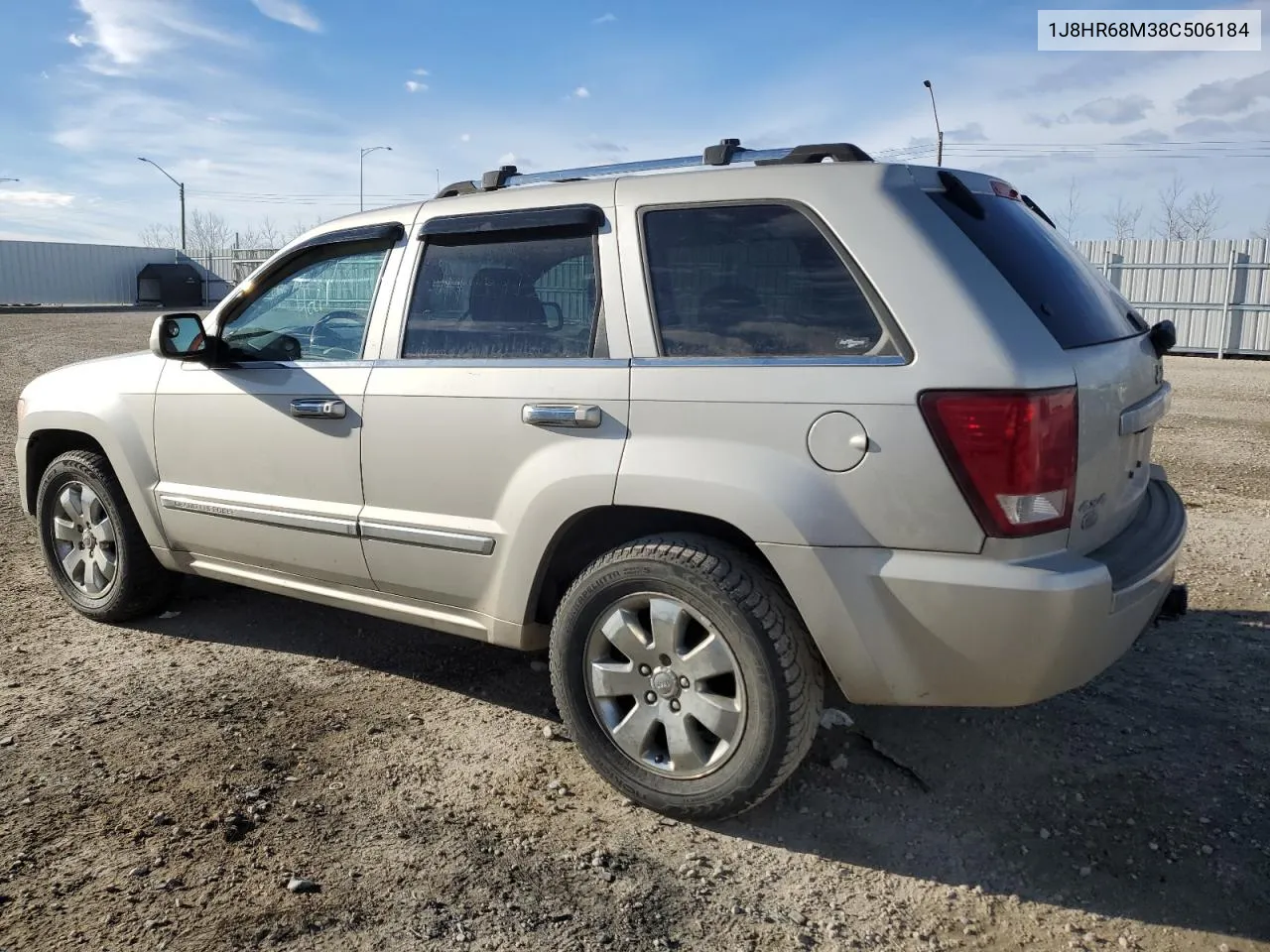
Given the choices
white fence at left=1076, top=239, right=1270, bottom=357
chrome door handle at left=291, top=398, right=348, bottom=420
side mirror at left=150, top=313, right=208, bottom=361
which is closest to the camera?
chrome door handle at left=291, top=398, right=348, bottom=420

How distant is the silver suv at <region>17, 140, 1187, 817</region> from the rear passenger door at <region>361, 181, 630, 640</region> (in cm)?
1

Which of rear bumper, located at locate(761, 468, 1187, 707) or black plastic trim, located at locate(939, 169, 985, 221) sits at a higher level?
black plastic trim, located at locate(939, 169, 985, 221)

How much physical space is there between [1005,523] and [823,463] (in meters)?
0.50

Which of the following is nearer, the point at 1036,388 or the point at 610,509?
the point at 1036,388

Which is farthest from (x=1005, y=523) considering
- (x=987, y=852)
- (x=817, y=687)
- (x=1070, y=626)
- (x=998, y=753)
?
(x=998, y=753)

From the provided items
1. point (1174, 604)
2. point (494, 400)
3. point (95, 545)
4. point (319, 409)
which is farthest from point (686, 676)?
point (95, 545)

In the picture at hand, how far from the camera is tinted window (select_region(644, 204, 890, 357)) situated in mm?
2967

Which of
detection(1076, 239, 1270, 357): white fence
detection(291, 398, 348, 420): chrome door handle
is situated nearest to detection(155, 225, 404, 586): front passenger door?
detection(291, 398, 348, 420): chrome door handle

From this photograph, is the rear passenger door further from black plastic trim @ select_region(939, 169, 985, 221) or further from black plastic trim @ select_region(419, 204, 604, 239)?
black plastic trim @ select_region(939, 169, 985, 221)

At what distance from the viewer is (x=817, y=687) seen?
9.98 feet

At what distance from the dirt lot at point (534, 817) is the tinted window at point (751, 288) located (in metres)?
1.48

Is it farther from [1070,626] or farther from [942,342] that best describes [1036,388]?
[1070,626]

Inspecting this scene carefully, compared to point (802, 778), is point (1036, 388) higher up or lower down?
higher up

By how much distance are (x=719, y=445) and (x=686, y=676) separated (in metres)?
0.70
